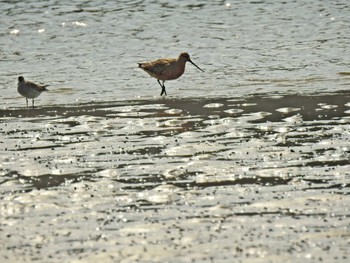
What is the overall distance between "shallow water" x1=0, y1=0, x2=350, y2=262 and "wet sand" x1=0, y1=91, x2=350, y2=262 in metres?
0.02

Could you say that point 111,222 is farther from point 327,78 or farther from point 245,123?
point 327,78

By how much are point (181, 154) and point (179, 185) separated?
6.01 feet

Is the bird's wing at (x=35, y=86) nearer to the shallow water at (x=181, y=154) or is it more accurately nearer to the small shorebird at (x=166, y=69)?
the shallow water at (x=181, y=154)

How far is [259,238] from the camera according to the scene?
807cm

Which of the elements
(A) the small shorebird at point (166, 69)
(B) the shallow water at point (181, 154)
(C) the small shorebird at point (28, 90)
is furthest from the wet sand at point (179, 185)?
(A) the small shorebird at point (166, 69)

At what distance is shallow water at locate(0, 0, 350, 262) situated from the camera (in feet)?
26.6

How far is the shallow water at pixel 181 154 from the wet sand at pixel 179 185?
0.02m

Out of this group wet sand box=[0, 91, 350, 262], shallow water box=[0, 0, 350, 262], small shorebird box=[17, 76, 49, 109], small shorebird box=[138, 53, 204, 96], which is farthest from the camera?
small shorebird box=[138, 53, 204, 96]

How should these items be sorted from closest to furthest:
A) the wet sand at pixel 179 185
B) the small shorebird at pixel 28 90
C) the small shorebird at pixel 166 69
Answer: the wet sand at pixel 179 185, the small shorebird at pixel 28 90, the small shorebird at pixel 166 69

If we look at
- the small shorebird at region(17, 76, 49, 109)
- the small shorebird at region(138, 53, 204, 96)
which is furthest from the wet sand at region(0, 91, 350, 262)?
the small shorebird at region(138, 53, 204, 96)

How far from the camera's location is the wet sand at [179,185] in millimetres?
7945

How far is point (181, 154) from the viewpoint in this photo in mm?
11961

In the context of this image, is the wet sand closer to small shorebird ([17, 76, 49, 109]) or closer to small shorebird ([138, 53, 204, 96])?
small shorebird ([17, 76, 49, 109])

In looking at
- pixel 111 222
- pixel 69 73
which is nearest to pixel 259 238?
pixel 111 222
